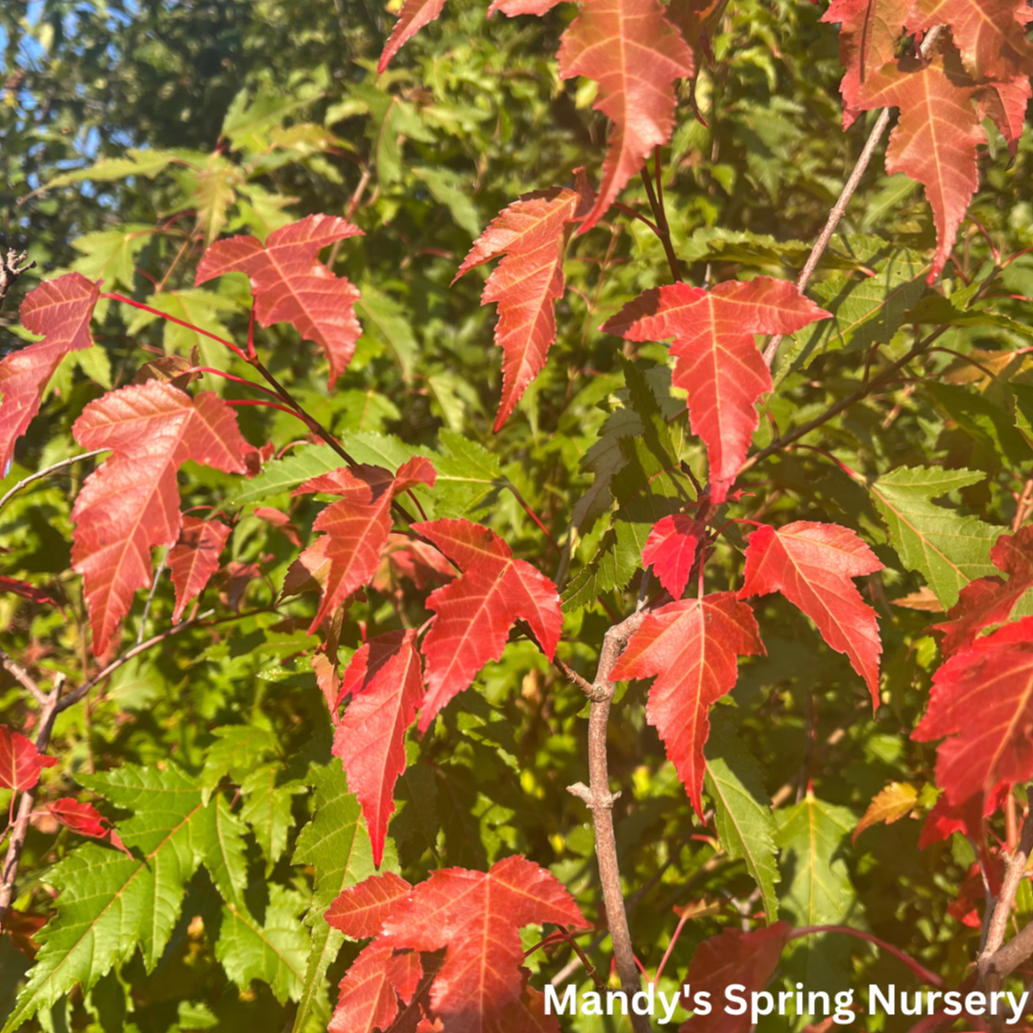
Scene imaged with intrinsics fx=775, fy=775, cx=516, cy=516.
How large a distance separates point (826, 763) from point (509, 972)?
1.51m

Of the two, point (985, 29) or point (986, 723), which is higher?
point (985, 29)

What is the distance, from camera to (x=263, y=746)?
4.62 ft

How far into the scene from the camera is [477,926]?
31.1 inches

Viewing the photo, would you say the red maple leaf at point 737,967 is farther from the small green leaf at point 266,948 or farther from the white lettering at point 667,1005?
the small green leaf at point 266,948

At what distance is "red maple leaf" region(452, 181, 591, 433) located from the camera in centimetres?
78

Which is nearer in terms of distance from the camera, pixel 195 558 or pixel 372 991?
pixel 372 991

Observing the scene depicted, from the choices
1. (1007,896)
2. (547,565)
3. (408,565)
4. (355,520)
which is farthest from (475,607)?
(547,565)

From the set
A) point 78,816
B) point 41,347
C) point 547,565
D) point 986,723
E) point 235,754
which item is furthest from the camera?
point 547,565

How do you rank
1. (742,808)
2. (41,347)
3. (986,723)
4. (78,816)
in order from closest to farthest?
(986,723), (41,347), (742,808), (78,816)

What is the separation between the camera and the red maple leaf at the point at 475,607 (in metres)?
0.75

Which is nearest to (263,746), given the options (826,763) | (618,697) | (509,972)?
(618,697)

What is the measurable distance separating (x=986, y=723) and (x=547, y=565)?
3.91 ft

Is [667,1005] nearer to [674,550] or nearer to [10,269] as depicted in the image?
[674,550]

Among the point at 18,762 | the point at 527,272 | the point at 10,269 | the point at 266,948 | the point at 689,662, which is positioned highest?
the point at 10,269
